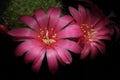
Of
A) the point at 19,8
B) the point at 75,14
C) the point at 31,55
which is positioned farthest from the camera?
the point at 19,8

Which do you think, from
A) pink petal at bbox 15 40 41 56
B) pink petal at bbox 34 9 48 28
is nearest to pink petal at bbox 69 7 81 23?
pink petal at bbox 34 9 48 28

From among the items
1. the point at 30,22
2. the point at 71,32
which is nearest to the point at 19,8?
the point at 30,22

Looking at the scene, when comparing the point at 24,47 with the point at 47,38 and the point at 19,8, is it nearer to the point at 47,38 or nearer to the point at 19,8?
the point at 47,38

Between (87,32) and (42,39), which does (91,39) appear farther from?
(42,39)

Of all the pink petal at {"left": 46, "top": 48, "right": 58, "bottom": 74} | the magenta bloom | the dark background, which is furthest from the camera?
the dark background

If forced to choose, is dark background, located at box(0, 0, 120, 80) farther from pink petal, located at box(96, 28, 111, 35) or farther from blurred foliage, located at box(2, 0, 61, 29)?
pink petal, located at box(96, 28, 111, 35)

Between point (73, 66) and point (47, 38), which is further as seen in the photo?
point (73, 66)

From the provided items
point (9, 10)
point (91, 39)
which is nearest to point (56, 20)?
point (91, 39)

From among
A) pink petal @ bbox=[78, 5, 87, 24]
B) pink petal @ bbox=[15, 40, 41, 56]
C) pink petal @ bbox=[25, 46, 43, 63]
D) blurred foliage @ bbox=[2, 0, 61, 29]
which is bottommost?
pink petal @ bbox=[25, 46, 43, 63]
